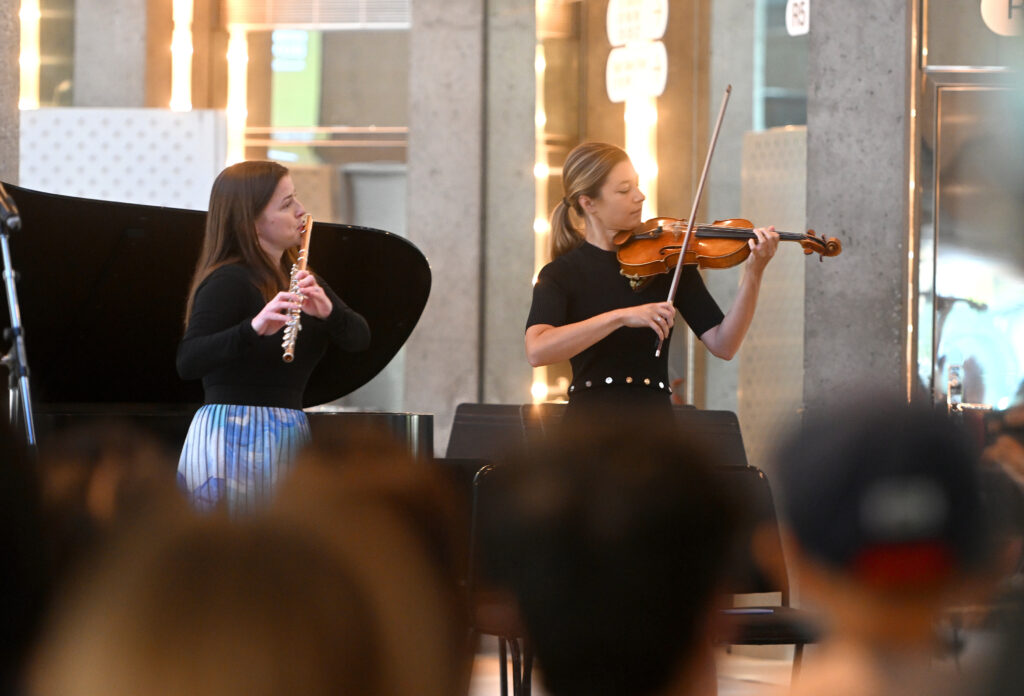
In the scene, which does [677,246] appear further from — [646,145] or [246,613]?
[646,145]

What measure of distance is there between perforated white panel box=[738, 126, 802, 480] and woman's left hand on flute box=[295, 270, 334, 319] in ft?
8.94

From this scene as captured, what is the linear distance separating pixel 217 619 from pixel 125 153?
18.4 ft

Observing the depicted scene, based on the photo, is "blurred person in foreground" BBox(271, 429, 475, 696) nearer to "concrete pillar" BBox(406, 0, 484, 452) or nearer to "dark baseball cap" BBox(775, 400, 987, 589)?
"dark baseball cap" BBox(775, 400, 987, 589)

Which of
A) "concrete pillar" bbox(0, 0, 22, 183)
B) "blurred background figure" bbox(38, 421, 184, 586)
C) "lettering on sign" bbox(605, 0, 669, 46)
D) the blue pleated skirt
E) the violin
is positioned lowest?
the blue pleated skirt

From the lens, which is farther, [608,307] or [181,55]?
[181,55]

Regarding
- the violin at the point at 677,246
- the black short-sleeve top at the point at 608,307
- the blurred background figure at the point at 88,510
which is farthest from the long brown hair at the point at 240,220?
the blurred background figure at the point at 88,510

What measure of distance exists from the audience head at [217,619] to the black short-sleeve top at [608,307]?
5.06 feet

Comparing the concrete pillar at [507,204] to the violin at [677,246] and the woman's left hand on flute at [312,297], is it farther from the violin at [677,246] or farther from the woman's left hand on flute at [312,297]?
the woman's left hand on flute at [312,297]

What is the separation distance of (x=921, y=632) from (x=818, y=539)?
0.07 meters

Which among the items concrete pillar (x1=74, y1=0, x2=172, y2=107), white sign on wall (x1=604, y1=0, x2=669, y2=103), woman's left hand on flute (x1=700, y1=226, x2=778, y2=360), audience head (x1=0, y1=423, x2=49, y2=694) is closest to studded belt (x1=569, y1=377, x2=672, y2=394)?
woman's left hand on flute (x1=700, y1=226, x2=778, y2=360)

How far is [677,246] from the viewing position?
2512 mm

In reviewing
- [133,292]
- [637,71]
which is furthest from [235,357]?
[637,71]

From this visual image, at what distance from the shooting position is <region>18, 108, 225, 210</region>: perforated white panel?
5930mm

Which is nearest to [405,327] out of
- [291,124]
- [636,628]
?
[636,628]
